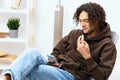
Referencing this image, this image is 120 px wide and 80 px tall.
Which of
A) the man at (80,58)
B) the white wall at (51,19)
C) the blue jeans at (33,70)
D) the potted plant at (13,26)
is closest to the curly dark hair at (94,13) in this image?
the man at (80,58)

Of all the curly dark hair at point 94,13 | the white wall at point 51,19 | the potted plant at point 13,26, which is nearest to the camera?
the curly dark hair at point 94,13

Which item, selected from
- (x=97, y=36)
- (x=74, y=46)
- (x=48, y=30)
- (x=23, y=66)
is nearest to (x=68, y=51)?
(x=74, y=46)

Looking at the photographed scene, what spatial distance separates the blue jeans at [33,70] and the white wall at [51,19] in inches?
38.9

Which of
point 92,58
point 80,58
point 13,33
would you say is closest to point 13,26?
point 13,33

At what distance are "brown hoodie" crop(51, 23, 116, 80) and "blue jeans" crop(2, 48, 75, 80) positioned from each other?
4.3 inches

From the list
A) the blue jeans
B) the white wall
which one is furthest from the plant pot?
the blue jeans

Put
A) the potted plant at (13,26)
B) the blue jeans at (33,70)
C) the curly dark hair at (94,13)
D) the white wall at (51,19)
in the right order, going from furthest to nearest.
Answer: the potted plant at (13,26) → the white wall at (51,19) → the curly dark hair at (94,13) → the blue jeans at (33,70)

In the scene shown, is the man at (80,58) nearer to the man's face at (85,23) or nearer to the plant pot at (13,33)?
the man's face at (85,23)

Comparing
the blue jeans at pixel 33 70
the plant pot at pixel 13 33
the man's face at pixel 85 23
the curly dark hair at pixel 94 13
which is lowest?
the blue jeans at pixel 33 70

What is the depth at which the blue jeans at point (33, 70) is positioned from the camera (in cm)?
180

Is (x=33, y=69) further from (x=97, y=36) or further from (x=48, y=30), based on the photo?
(x=48, y=30)

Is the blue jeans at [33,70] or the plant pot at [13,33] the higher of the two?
the plant pot at [13,33]

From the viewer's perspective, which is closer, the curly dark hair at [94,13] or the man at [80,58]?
the man at [80,58]

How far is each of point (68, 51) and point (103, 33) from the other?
0.37 meters
